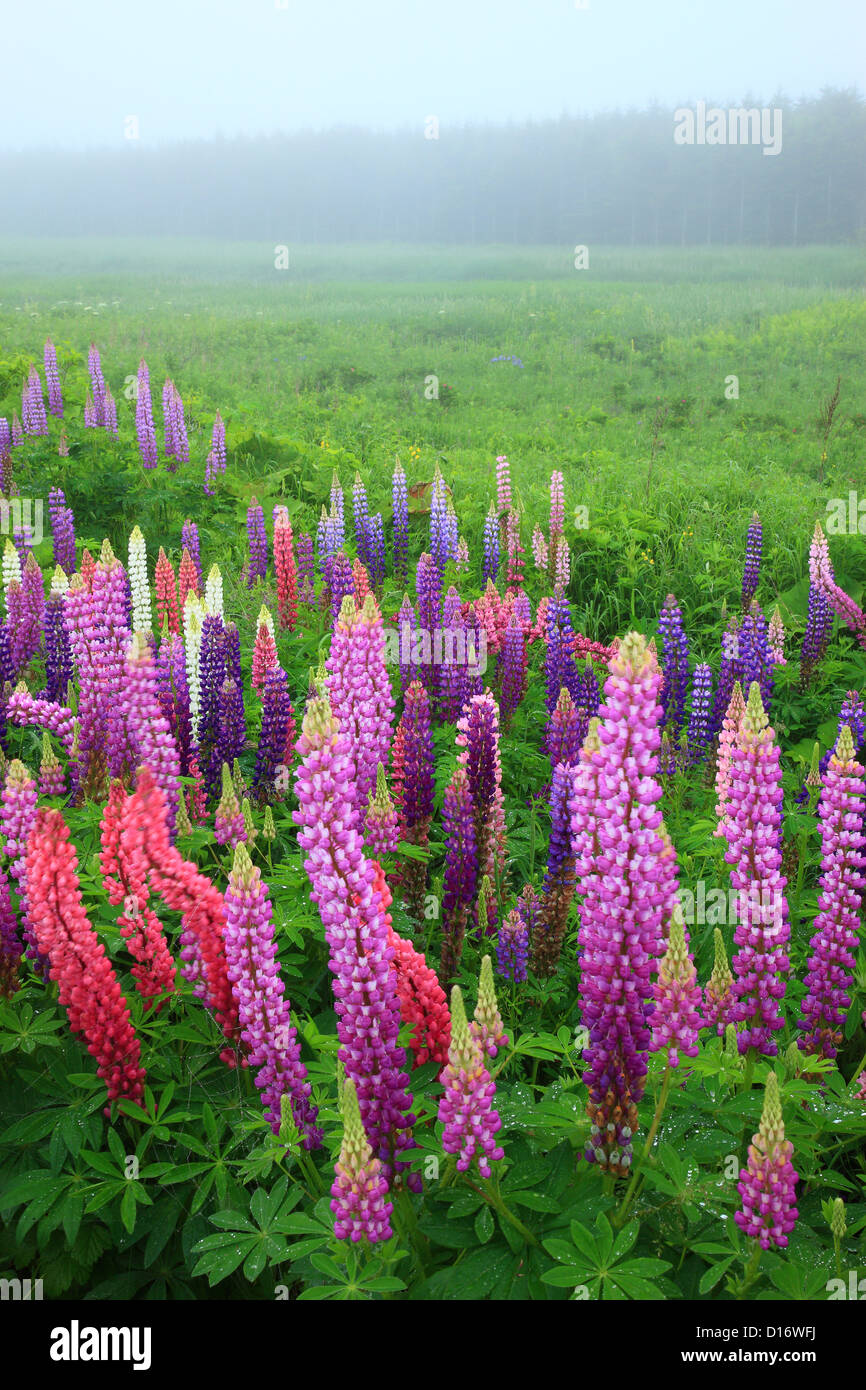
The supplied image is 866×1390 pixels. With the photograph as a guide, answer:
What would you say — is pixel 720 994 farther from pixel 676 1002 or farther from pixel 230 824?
pixel 230 824

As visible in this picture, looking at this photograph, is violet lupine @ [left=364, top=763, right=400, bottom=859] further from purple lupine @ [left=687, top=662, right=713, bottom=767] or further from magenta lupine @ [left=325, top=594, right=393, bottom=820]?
purple lupine @ [left=687, top=662, right=713, bottom=767]

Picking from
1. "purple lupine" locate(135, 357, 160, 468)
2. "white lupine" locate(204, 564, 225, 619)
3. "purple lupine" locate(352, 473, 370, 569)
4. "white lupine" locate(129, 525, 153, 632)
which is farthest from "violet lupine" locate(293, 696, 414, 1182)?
"purple lupine" locate(135, 357, 160, 468)

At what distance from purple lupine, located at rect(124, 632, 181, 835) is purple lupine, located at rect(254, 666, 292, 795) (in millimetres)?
575

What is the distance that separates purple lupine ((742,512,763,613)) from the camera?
24.6 feet

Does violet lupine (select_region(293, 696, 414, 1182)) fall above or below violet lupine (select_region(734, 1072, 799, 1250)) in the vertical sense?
above

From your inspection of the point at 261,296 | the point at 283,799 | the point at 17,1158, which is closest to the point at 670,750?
the point at 283,799

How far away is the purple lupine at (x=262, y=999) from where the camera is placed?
246cm

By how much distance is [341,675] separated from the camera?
148 inches

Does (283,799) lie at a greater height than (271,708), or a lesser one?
lesser

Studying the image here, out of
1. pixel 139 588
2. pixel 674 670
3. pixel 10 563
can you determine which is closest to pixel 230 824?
pixel 139 588

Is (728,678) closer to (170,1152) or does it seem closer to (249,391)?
(170,1152)

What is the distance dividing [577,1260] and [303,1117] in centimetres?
77

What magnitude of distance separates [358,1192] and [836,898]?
1.71 metres

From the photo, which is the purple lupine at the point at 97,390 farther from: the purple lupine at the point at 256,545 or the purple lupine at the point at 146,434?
the purple lupine at the point at 256,545
